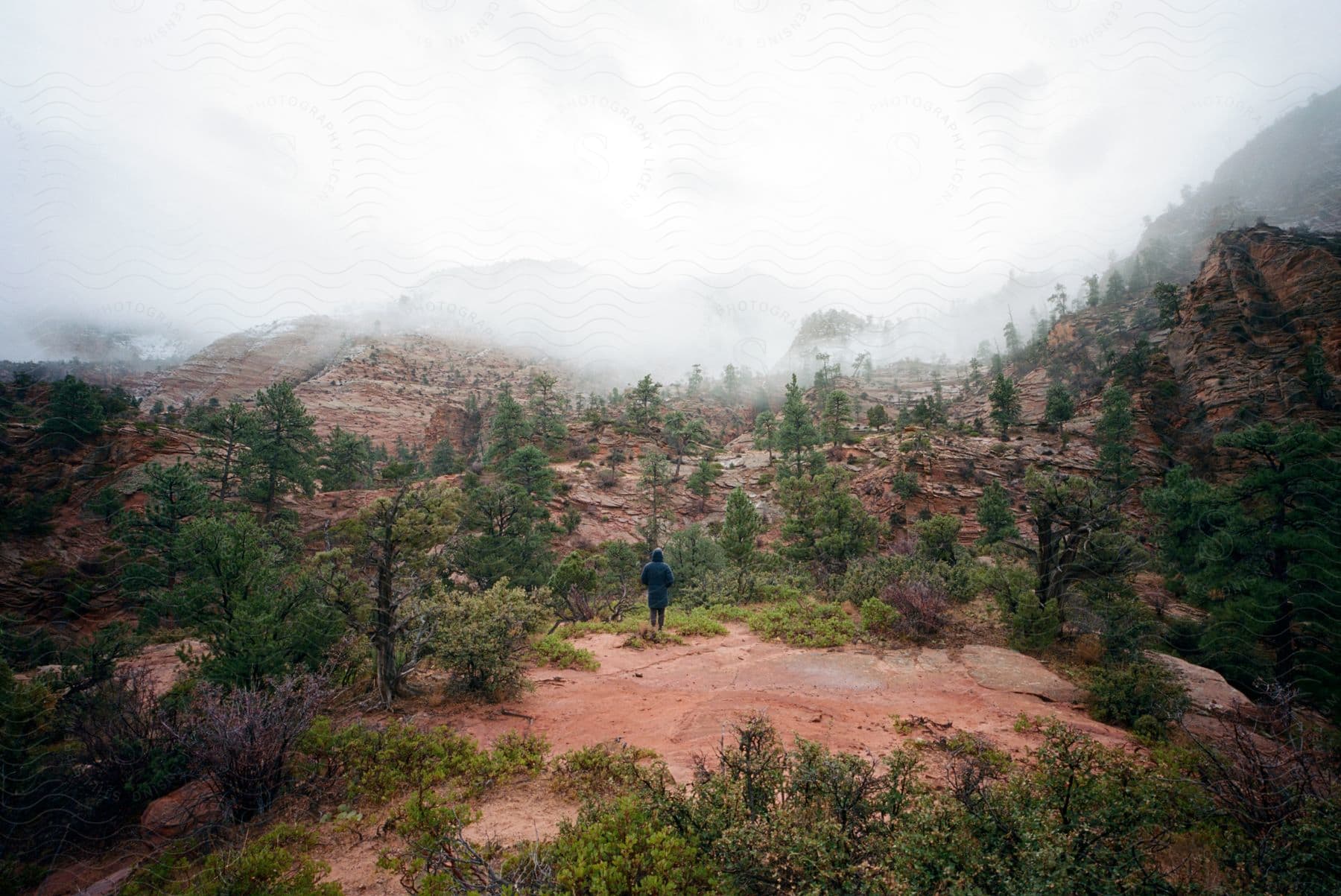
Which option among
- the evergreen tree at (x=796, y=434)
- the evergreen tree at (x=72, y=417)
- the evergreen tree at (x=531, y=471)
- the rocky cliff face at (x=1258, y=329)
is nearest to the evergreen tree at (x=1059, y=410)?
the rocky cliff face at (x=1258, y=329)

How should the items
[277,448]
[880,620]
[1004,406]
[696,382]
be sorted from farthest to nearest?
[696,382] → [1004,406] → [277,448] → [880,620]

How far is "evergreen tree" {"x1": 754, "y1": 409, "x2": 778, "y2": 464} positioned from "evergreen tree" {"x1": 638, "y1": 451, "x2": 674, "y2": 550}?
1339 centimetres

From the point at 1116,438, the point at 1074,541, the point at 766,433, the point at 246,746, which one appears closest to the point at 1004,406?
the point at 1116,438

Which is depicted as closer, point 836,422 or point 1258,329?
point 1258,329

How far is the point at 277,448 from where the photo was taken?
97.1ft

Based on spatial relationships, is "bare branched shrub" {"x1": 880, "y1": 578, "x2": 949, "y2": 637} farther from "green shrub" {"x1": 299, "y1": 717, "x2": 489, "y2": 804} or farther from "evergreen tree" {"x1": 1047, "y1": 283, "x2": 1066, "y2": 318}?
"evergreen tree" {"x1": 1047, "y1": 283, "x2": 1066, "y2": 318}

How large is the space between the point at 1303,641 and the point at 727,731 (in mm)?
18556

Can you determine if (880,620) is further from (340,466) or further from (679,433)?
(679,433)

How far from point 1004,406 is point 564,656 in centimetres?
4897

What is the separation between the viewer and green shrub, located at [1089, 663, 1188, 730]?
696 cm

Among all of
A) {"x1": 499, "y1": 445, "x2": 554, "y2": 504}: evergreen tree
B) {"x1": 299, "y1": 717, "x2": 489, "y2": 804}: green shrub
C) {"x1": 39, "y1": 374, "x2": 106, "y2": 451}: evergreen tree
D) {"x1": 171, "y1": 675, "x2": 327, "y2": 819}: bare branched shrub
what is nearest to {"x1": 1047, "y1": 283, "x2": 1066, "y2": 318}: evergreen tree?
{"x1": 499, "y1": 445, "x2": 554, "y2": 504}: evergreen tree

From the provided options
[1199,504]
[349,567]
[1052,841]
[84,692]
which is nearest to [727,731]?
[1052,841]

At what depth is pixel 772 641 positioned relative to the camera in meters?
11.2

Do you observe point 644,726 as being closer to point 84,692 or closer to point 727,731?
point 727,731
